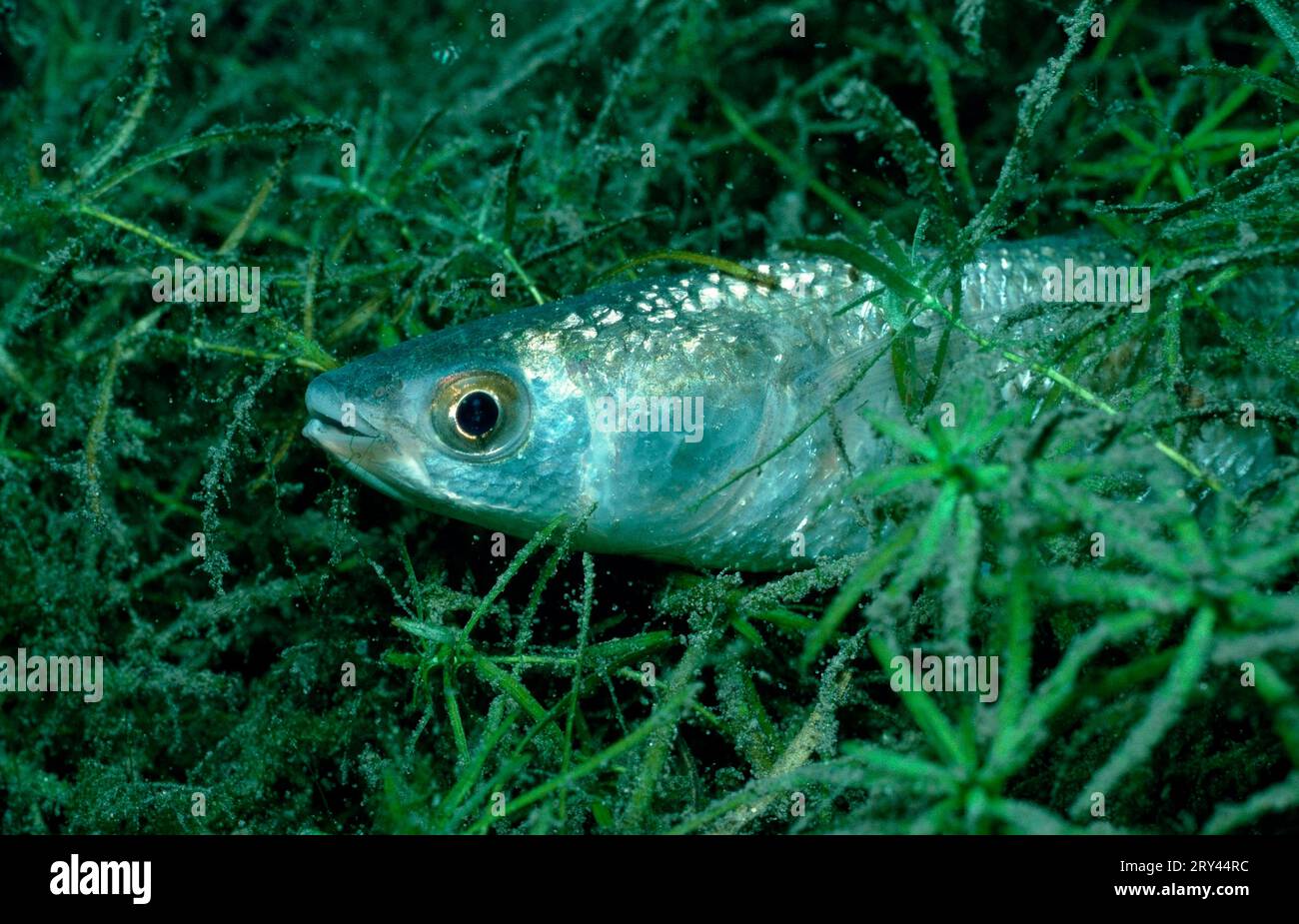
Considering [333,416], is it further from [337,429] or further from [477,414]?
[477,414]

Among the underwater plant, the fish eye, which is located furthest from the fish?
the underwater plant

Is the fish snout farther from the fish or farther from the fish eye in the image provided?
the fish eye

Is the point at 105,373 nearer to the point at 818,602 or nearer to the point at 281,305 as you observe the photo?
the point at 281,305

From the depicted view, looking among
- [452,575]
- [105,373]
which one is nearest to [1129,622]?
[452,575]

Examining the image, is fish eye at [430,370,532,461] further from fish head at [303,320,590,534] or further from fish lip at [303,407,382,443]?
fish lip at [303,407,382,443]

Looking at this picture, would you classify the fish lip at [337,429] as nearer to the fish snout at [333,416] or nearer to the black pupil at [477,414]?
the fish snout at [333,416]

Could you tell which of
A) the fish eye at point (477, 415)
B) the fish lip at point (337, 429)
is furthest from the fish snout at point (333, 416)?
the fish eye at point (477, 415)

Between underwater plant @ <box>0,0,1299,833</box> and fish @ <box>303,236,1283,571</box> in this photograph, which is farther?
fish @ <box>303,236,1283,571</box>
